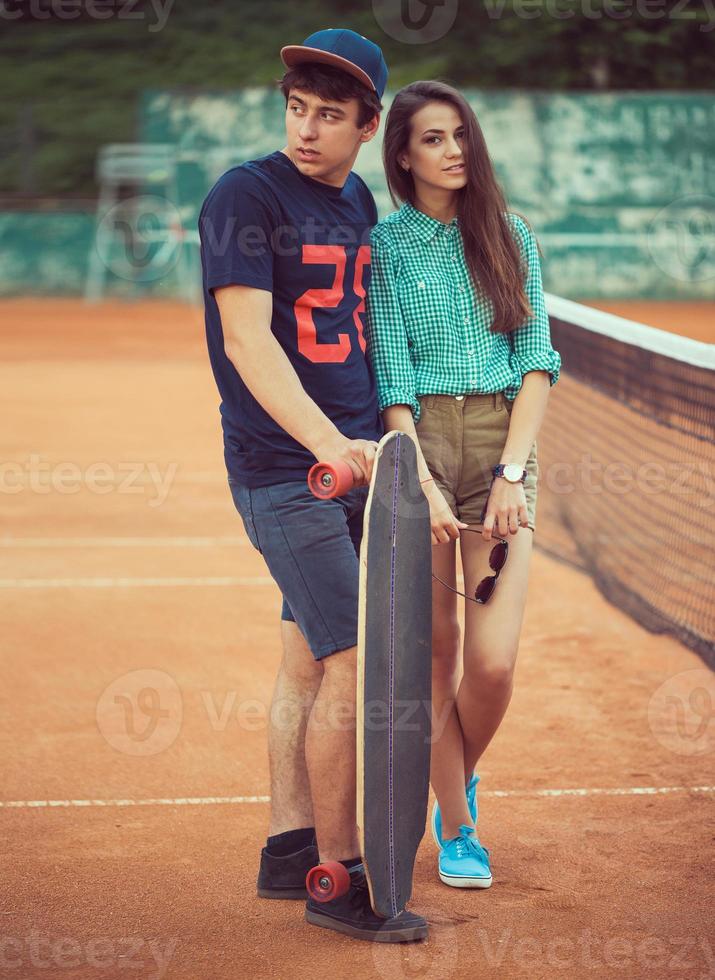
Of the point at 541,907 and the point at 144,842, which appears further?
the point at 144,842

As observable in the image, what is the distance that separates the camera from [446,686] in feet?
13.4

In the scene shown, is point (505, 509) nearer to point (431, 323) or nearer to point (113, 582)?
point (431, 323)

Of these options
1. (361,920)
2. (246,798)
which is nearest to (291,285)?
(361,920)

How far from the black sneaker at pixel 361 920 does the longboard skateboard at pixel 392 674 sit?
0.04 metres

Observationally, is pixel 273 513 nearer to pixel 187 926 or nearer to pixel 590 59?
pixel 187 926

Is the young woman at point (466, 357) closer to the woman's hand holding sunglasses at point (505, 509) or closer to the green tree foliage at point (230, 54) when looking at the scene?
the woman's hand holding sunglasses at point (505, 509)

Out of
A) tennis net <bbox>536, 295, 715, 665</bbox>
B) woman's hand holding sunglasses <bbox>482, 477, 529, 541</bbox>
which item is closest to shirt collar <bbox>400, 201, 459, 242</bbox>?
woman's hand holding sunglasses <bbox>482, 477, 529, 541</bbox>

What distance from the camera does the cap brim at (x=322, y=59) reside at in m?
3.50

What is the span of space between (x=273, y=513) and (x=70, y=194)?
1040 inches

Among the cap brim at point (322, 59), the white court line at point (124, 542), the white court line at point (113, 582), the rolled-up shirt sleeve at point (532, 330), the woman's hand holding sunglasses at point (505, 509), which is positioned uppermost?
the cap brim at point (322, 59)

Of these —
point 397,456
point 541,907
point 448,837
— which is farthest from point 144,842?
point 397,456

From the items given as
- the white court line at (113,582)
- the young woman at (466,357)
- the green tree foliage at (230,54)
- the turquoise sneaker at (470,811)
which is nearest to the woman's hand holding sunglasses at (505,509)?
the young woman at (466,357)

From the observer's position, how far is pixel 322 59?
3.53 meters

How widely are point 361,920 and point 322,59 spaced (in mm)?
2187
